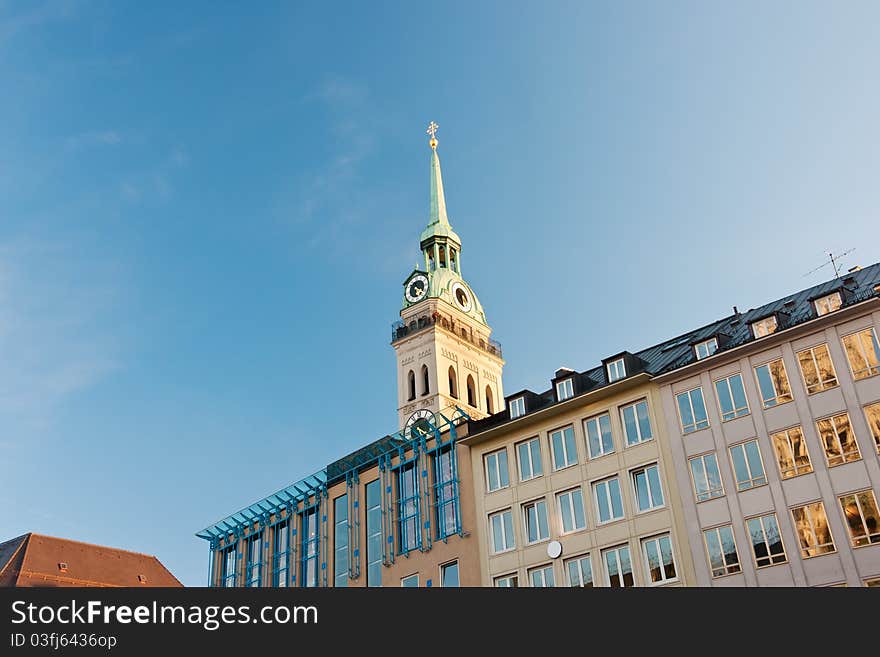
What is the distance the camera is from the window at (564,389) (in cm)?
5006

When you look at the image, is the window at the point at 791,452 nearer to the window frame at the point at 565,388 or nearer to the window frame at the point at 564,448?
the window frame at the point at 564,448

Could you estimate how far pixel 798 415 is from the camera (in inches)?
1644

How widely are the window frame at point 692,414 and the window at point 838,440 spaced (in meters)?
5.03

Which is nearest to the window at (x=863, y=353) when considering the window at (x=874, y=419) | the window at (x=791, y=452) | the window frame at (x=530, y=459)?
the window at (x=874, y=419)

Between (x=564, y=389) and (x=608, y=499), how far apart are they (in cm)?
657

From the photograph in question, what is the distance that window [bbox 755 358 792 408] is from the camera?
42.5 metres

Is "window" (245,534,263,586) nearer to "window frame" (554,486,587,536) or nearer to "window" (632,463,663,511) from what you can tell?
"window frame" (554,486,587,536)

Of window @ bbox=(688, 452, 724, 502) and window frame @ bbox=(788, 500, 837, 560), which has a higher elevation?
window @ bbox=(688, 452, 724, 502)

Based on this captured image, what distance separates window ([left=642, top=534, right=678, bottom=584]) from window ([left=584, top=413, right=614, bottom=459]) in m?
4.86

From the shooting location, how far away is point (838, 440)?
4025 cm

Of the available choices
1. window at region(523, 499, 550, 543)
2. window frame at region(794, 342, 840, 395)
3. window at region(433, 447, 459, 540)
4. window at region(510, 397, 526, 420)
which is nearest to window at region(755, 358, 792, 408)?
window frame at region(794, 342, 840, 395)
